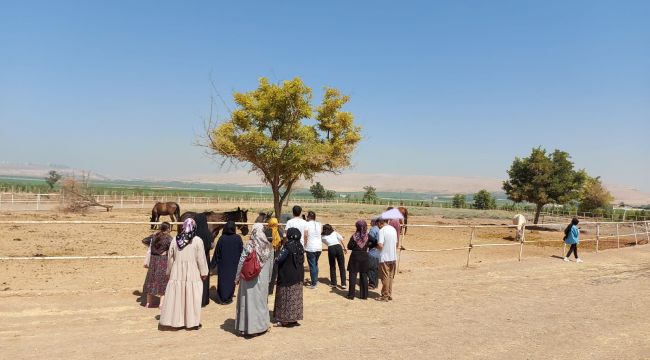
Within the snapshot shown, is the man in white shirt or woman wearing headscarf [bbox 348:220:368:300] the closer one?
the man in white shirt

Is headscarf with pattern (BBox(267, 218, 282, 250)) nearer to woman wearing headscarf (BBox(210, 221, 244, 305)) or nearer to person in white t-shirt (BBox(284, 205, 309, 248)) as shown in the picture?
woman wearing headscarf (BBox(210, 221, 244, 305))

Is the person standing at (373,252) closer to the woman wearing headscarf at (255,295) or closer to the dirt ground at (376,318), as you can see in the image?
the dirt ground at (376,318)

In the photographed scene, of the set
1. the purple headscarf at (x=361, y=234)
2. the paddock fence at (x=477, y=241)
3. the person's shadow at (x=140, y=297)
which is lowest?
the person's shadow at (x=140, y=297)

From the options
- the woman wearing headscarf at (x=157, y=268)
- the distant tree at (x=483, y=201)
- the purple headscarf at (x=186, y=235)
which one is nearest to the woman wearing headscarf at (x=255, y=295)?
the purple headscarf at (x=186, y=235)

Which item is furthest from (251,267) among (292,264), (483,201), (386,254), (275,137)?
(483,201)

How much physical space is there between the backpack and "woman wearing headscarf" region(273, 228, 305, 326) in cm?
52

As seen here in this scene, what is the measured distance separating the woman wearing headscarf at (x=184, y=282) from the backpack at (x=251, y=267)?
0.65 metres

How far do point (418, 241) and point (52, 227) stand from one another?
17.2 meters

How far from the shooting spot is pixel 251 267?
6141 millimetres

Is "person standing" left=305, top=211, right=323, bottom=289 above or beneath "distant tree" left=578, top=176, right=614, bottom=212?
beneath

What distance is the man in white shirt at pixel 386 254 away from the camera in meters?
8.37

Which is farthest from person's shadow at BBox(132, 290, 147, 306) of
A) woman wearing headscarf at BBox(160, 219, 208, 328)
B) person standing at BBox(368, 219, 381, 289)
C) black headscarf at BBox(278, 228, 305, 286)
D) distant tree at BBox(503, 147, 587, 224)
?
distant tree at BBox(503, 147, 587, 224)

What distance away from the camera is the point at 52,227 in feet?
64.7

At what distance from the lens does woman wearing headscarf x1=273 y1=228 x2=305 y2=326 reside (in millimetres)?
6598
